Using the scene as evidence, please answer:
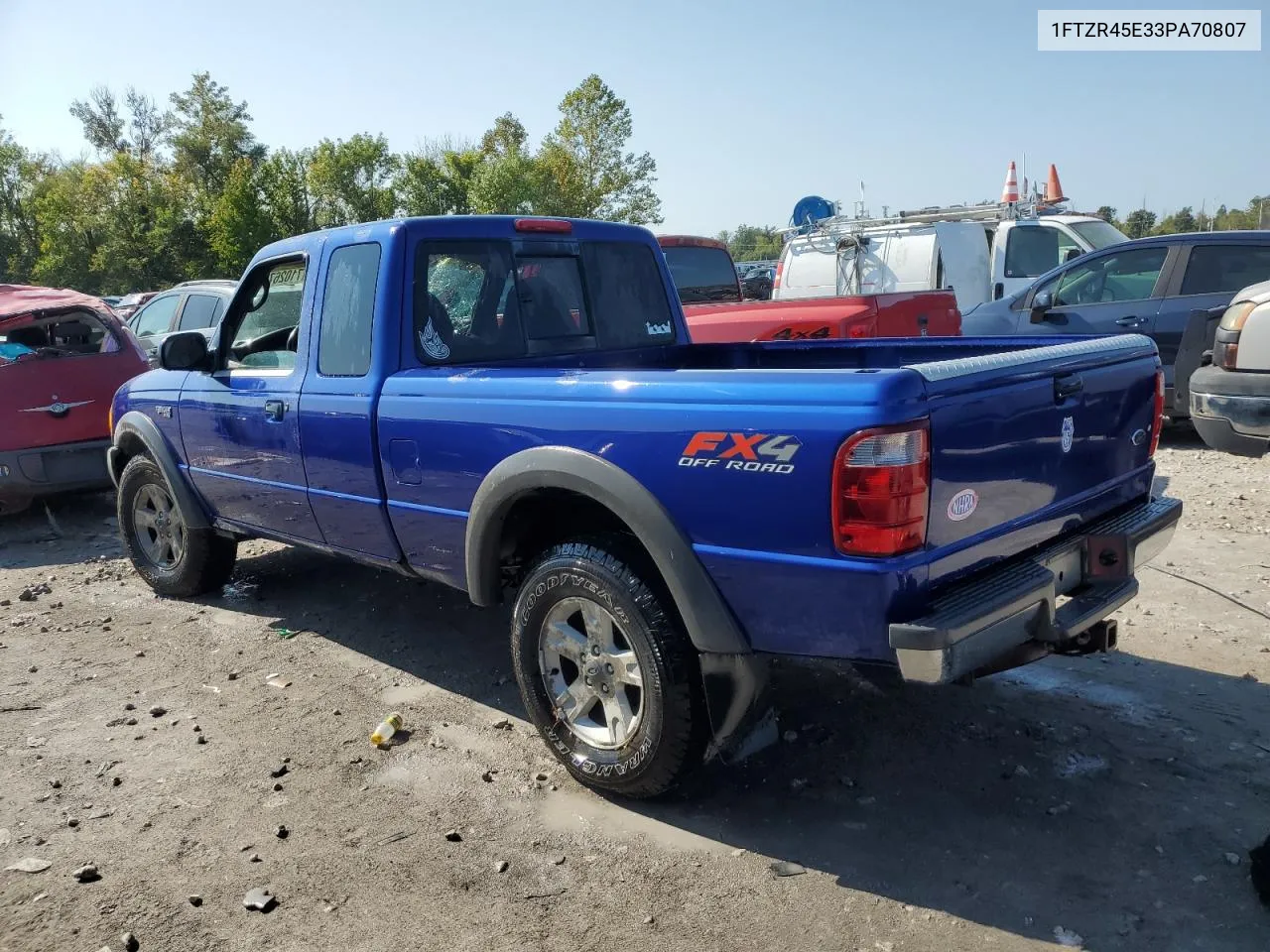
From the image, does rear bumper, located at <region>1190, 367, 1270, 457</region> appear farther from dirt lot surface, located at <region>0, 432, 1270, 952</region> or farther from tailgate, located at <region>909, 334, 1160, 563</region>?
tailgate, located at <region>909, 334, 1160, 563</region>

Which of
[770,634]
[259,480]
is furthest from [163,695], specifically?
[770,634]

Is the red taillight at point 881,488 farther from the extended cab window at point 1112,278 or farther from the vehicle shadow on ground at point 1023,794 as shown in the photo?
the extended cab window at point 1112,278

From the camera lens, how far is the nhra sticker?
105 inches

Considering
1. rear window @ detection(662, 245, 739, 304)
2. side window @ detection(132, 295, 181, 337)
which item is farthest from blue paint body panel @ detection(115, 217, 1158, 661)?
side window @ detection(132, 295, 181, 337)

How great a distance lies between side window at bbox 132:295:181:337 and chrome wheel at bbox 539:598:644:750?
896cm

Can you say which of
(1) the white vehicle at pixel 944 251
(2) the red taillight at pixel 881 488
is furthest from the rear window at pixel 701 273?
(2) the red taillight at pixel 881 488

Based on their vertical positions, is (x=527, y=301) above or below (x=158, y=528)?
above

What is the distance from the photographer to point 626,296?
186 inches

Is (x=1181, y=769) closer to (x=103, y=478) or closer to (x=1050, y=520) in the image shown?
(x=1050, y=520)

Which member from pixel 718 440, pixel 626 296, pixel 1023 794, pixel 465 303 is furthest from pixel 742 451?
pixel 626 296

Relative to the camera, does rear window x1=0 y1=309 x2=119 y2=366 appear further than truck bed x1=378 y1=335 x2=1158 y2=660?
Yes

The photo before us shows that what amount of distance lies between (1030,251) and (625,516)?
10089mm

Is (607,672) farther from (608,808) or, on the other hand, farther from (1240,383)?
(1240,383)

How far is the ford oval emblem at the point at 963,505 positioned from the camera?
107 inches
